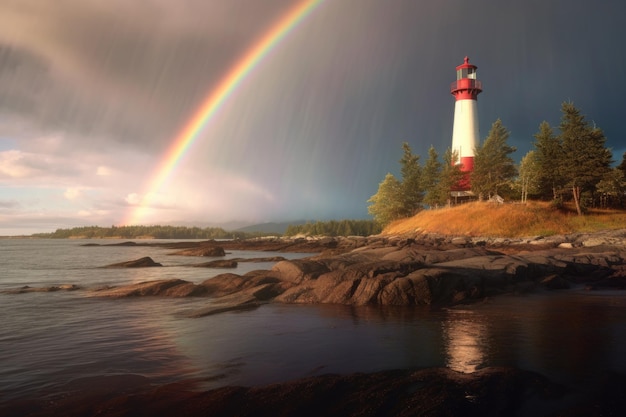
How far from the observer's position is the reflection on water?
29.3 ft

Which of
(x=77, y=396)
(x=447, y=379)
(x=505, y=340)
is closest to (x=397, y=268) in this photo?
(x=505, y=340)

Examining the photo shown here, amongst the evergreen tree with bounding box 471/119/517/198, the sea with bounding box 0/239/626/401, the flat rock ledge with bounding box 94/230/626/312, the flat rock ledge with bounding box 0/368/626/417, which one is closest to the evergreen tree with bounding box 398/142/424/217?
the evergreen tree with bounding box 471/119/517/198

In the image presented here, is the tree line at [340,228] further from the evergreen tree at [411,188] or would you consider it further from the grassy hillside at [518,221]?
the grassy hillside at [518,221]

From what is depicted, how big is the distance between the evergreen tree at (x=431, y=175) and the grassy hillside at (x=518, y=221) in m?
16.7

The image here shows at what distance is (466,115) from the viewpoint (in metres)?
71.4

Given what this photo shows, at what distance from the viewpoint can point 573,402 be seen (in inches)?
269

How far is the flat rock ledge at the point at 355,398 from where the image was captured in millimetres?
6508

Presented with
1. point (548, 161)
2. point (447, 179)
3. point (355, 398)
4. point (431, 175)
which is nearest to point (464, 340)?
point (355, 398)

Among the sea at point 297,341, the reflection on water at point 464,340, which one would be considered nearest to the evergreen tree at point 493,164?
the sea at point 297,341

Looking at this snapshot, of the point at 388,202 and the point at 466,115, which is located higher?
the point at 466,115

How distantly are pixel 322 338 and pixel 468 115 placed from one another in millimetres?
69331

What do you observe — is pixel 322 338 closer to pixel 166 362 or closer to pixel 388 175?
pixel 166 362

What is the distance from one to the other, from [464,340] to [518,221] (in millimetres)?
46133

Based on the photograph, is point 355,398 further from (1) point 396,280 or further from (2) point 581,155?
(2) point 581,155
